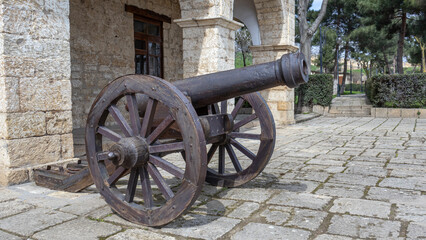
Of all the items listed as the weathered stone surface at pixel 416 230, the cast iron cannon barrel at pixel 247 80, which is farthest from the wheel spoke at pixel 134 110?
the weathered stone surface at pixel 416 230

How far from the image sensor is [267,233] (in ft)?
8.21

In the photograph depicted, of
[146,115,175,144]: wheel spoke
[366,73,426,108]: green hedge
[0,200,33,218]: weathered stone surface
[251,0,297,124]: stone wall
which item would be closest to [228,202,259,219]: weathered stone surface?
[146,115,175,144]: wheel spoke

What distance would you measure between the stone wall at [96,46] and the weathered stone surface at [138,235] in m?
5.90

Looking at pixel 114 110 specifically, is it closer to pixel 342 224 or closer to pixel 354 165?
pixel 342 224

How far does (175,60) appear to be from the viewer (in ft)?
36.7

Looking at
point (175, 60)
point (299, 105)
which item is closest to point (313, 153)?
point (175, 60)

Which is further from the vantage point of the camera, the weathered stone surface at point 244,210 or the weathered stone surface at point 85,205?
the weathered stone surface at point 85,205

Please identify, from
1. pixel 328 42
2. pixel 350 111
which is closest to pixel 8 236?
pixel 350 111

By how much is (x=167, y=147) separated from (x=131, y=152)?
0.81 feet

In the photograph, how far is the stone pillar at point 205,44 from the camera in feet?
22.1

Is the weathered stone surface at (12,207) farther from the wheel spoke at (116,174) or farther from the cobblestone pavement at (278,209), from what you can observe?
the wheel spoke at (116,174)

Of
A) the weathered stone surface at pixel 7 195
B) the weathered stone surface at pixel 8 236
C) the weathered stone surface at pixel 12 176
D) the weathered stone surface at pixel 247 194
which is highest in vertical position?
the weathered stone surface at pixel 12 176

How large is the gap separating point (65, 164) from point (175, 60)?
7.26m

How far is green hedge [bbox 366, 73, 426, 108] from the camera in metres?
12.1
